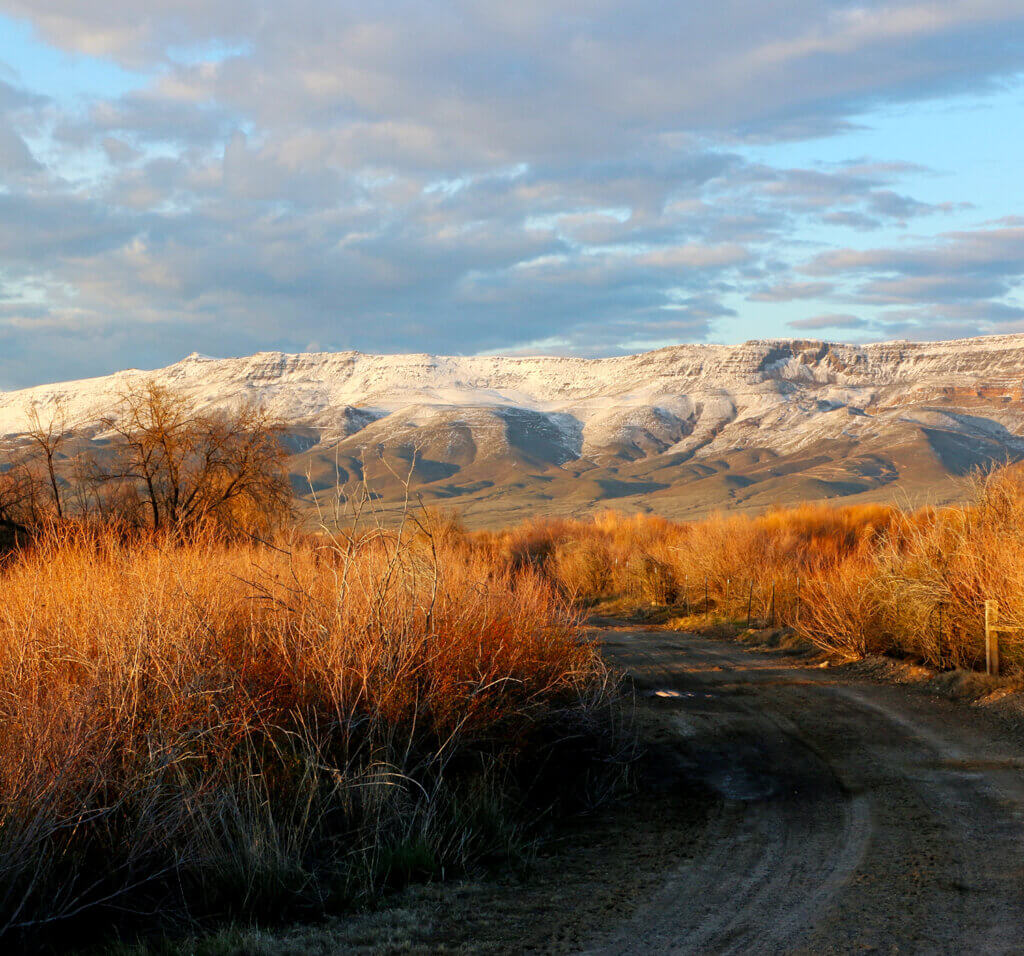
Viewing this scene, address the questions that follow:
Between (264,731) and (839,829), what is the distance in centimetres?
461

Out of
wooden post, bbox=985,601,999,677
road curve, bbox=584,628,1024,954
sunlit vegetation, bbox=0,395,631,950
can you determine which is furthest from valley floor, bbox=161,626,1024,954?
wooden post, bbox=985,601,999,677

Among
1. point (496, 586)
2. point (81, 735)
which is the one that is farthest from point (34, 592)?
point (496, 586)

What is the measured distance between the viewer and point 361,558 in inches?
368

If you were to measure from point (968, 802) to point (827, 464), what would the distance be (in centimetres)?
18290

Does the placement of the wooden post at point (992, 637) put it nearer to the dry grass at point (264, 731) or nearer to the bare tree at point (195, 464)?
the dry grass at point (264, 731)

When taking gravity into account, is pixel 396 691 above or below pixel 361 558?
below

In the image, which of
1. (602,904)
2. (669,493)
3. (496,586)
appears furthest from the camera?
(669,493)

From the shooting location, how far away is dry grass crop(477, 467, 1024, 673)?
13.6 metres

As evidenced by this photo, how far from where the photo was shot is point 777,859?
7047mm

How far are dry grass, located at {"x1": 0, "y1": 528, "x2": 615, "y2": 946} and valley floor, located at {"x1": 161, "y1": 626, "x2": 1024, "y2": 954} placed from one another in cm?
64

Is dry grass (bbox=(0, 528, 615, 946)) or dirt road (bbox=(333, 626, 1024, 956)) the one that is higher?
dry grass (bbox=(0, 528, 615, 946))

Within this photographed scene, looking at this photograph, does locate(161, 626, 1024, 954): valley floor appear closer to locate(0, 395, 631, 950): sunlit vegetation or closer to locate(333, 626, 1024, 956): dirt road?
locate(333, 626, 1024, 956): dirt road

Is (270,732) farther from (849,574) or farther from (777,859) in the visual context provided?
(849,574)

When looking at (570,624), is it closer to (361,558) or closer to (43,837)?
(361,558)
